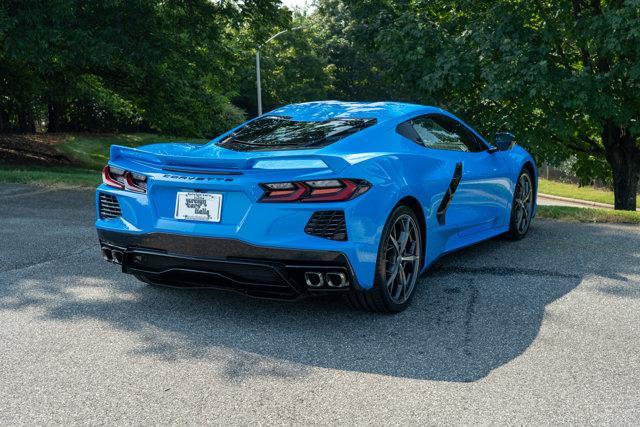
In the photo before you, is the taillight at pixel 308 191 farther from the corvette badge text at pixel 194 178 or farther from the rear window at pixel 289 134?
the rear window at pixel 289 134

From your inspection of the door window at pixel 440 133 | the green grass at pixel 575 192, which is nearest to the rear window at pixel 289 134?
the door window at pixel 440 133

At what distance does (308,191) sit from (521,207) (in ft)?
12.6

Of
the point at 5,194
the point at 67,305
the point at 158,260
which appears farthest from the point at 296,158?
the point at 5,194

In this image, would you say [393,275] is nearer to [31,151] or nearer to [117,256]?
[117,256]

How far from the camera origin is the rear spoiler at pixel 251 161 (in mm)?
4160

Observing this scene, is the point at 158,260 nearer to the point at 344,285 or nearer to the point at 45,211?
the point at 344,285

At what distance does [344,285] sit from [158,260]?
1.18 metres

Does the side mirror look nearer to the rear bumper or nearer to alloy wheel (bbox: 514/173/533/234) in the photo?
alloy wheel (bbox: 514/173/533/234)

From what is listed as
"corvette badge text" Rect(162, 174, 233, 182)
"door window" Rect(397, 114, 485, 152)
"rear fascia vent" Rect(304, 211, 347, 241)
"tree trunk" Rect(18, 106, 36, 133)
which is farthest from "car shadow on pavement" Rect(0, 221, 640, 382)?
"tree trunk" Rect(18, 106, 36, 133)

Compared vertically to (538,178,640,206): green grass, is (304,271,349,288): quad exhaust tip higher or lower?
higher

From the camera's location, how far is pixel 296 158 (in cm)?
424

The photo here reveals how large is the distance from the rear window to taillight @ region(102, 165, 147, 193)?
763 mm

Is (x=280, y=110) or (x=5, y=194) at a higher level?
(x=280, y=110)

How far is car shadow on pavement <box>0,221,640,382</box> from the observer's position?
3869mm
